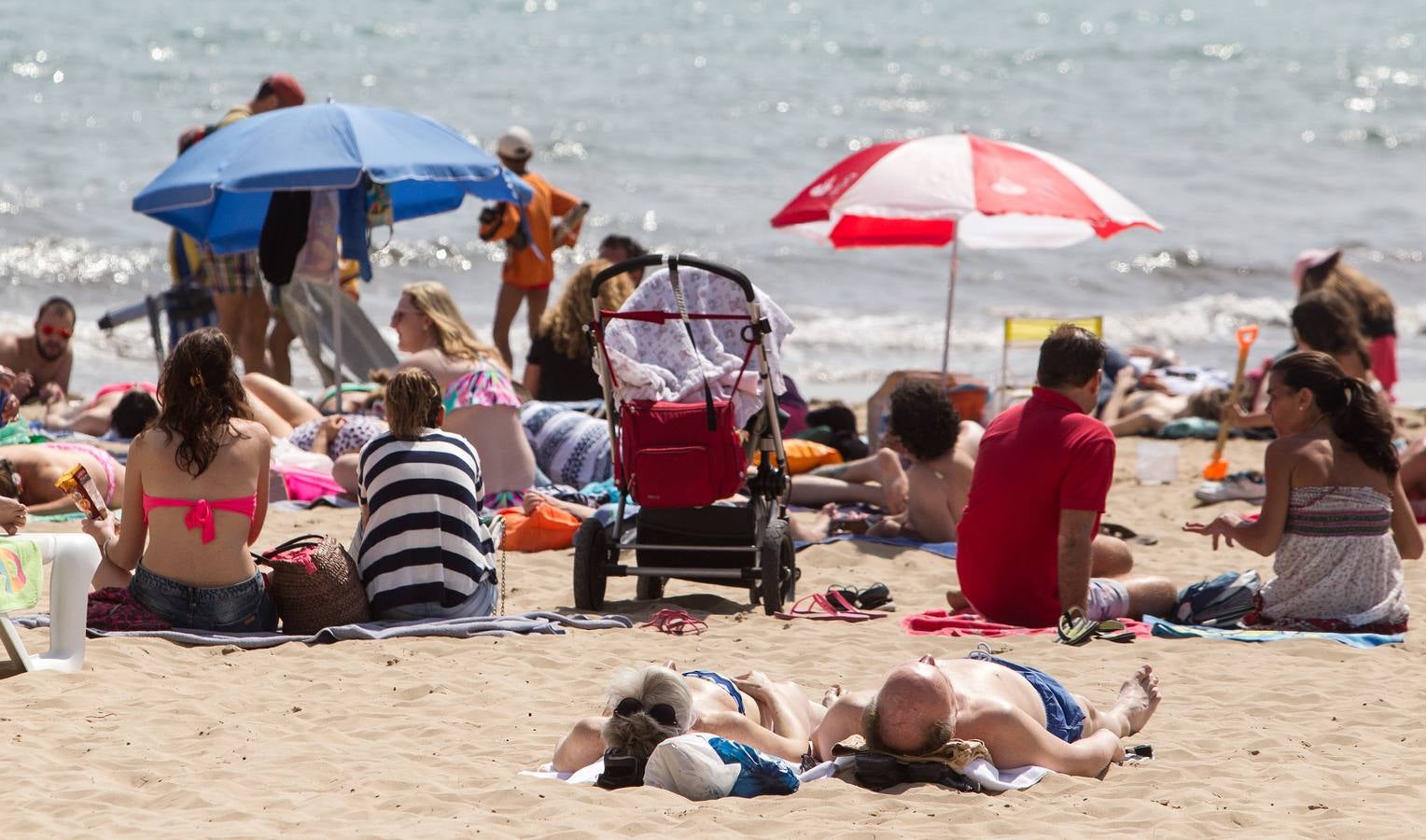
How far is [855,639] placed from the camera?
550 cm

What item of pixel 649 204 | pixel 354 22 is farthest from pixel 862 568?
pixel 354 22

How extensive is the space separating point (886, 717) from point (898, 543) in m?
3.37

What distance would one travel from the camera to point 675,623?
5582 mm

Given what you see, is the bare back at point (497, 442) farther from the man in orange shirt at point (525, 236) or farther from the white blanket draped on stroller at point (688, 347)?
the man in orange shirt at point (525, 236)

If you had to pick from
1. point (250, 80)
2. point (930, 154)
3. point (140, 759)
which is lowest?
point (140, 759)

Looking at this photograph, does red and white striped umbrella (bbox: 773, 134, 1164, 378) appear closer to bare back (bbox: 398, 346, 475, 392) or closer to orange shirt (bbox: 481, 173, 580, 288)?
bare back (bbox: 398, 346, 475, 392)

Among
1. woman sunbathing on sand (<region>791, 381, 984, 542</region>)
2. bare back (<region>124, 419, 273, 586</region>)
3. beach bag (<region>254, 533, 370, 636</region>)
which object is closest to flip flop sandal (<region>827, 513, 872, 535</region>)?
woman sunbathing on sand (<region>791, 381, 984, 542</region>)

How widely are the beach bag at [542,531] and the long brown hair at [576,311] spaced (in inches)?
43.4

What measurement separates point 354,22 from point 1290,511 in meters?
26.2

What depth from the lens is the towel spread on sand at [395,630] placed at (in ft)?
16.7

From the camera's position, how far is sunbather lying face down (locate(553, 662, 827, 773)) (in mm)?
3684

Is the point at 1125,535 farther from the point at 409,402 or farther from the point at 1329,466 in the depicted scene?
the point at 409,402

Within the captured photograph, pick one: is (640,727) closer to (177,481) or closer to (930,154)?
(177,481)

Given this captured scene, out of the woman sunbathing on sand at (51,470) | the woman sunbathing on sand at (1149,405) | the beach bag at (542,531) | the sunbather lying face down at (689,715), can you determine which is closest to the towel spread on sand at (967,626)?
the sunbather lying face down at (689,715)
